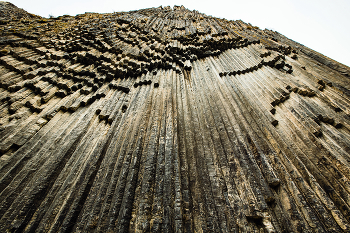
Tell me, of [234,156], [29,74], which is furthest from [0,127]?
[234,156]

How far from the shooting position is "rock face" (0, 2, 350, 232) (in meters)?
2.21

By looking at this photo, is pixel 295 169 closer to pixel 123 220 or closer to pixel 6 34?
pixel 123 220

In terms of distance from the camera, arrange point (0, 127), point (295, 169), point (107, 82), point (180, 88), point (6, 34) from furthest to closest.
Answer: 1. point (6, 34)
2. point (107, 82)
3. point (180, 88)
4. point (0, 127)
5. point (295, 169)

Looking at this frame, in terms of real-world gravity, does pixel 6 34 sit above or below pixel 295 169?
above

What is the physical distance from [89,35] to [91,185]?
8.64 m

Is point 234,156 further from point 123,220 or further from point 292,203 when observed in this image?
point 123,220

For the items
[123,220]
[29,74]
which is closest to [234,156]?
[123,220]

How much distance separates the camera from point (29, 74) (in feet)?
18.7

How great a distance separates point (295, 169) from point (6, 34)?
12.6m

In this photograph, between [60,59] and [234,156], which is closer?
[234,156]

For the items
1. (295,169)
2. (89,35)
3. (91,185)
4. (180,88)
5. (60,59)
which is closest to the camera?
(295,169)

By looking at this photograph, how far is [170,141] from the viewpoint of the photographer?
10.6 feet

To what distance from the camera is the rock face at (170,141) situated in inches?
87.2

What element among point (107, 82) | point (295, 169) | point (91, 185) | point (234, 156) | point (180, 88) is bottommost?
point (91, 185)
